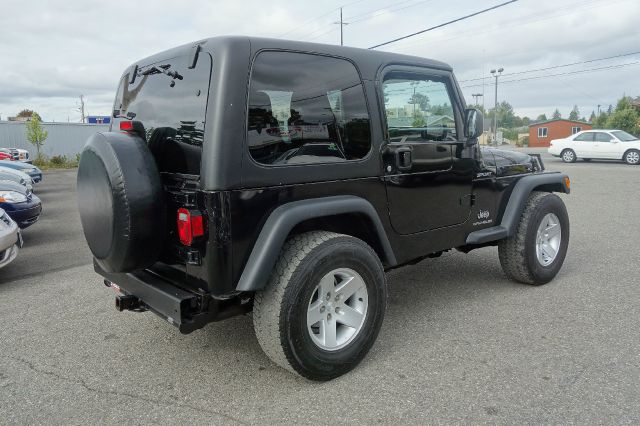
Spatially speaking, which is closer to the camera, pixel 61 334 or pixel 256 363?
pixel 256 363

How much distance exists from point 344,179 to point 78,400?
2.04 meters

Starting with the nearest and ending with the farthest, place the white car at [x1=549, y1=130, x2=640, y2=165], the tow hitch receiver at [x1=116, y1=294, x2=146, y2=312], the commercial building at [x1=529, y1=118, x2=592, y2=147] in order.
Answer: the tow hitch receiver at [x1=116, y1=294, x2=146, y2=312], the white car at [x1=549, y1=130, x2=640, y2=165], the commercial building at [x1=529, y1=118, x2=592, y2=147]

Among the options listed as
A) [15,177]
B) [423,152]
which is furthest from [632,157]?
[15,177]

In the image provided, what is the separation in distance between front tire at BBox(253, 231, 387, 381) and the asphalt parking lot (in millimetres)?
205

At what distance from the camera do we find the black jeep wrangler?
8.27 ft

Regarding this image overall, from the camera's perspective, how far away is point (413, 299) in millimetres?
4211

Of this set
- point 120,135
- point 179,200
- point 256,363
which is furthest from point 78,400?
point 120,135

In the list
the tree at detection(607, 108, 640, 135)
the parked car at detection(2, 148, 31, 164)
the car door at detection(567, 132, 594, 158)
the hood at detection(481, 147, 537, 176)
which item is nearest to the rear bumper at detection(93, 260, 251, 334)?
the hood at detection(481, 147, 537, 176)

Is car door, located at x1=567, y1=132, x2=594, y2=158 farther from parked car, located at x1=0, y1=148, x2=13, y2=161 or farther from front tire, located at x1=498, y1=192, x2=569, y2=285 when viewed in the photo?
parked car, located at x1=0, y1=148, x2=13, y2=161

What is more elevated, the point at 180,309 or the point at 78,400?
the point at 180,309

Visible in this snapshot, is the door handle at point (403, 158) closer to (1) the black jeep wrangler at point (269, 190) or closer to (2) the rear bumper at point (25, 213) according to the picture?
(1) the black jeep wrangler at point (269, 190)

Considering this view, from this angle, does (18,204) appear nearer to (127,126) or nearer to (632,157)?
(127,126)

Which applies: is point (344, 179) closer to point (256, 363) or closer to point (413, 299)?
point (256, 363)

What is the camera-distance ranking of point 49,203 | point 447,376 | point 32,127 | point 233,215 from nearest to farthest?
1. point 233,215
2. point 447,376
3. point 49,203
4. point 32,127
